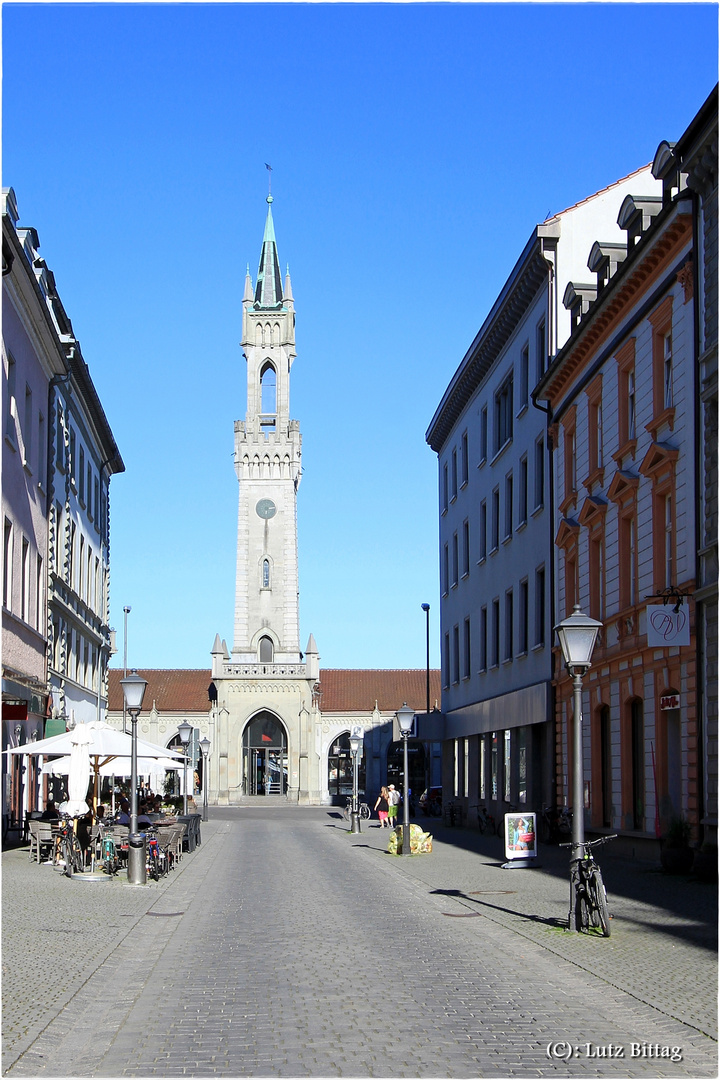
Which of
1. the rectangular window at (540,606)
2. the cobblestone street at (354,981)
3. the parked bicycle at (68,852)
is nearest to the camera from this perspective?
the cobblestone street at (354,981)

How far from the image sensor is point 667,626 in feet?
73.0

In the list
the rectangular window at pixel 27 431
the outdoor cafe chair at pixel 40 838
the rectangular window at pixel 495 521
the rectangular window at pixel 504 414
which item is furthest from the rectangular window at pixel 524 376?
the outdoor cafe chair at pixel 40 838

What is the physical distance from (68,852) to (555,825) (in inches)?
523

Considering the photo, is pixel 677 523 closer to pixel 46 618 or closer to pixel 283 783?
pixel 46 618

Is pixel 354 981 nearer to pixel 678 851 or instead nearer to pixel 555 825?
pixel 678 851

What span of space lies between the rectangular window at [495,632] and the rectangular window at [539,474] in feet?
21.7

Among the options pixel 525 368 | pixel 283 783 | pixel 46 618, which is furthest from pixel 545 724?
pixel 283 783

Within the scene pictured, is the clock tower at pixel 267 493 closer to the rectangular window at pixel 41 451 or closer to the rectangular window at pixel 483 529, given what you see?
the rectangular window at pixel 483 529

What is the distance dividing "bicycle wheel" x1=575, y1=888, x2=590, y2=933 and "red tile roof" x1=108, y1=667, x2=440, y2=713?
76.0m

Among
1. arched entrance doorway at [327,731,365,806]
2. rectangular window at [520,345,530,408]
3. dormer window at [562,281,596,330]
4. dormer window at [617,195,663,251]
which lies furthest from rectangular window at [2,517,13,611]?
arched entrance doorway at [327,731,365,806]

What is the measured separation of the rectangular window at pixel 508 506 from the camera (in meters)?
39.9

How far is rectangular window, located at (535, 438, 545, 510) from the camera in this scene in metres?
35.5

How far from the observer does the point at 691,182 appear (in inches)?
A: 882

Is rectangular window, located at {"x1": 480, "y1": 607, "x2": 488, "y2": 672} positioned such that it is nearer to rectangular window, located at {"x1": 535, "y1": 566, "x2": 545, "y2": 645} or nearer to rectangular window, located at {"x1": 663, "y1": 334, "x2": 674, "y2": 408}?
rectangular window, located at {"x1": 535, "y1": 566, "x2": 545, "y2": 645}
